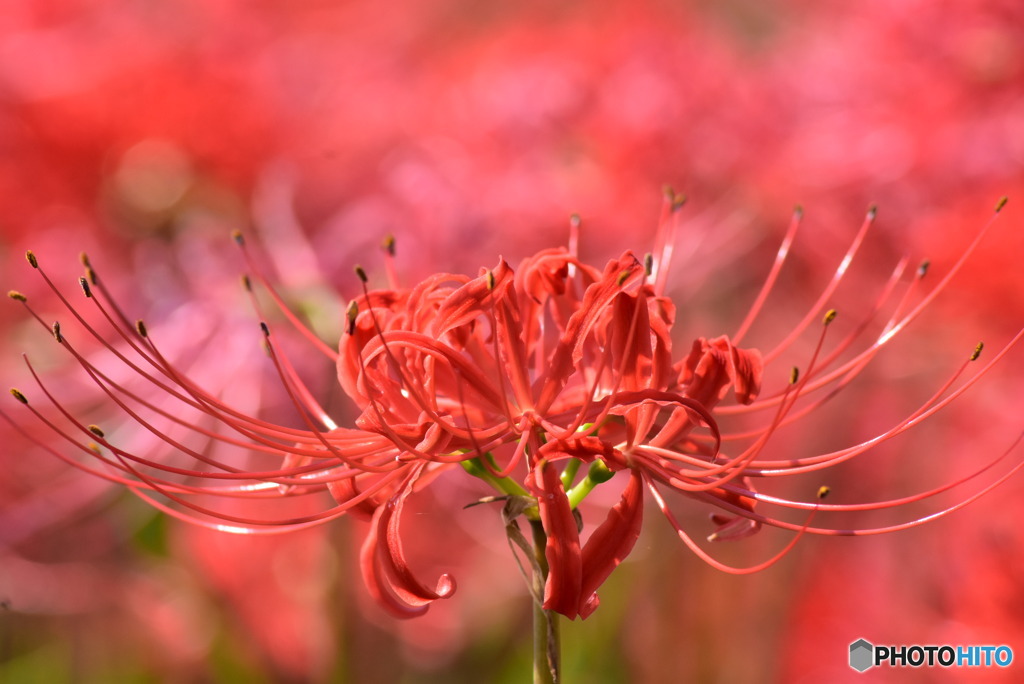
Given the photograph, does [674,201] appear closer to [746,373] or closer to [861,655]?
[746,373]

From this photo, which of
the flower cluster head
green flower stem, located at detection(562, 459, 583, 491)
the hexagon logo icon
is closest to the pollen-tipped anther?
the flower cluster head

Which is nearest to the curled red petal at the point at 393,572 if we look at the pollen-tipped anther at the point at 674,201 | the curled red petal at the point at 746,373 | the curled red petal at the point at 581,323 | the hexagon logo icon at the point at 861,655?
the curled red petal at the point at 581,323

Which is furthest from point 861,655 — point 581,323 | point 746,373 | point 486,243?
point 486,243

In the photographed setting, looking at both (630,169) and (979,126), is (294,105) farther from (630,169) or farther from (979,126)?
(979,126)

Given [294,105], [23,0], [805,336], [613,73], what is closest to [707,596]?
[805,336]

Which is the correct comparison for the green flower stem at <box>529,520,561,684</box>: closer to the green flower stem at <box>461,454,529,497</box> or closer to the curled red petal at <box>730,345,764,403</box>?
the green flower stem at <box>461,454,529,497</box>

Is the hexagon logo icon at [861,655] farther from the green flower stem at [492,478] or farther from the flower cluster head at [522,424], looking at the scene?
the green flower stem at [492,478]
